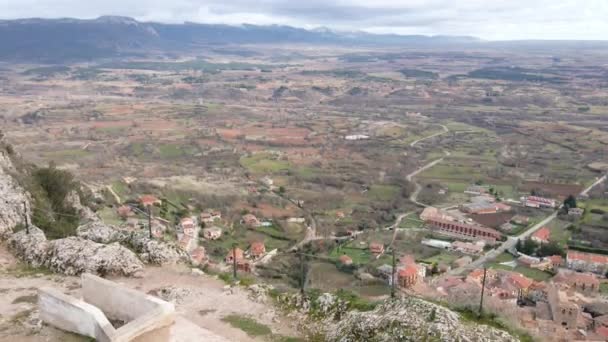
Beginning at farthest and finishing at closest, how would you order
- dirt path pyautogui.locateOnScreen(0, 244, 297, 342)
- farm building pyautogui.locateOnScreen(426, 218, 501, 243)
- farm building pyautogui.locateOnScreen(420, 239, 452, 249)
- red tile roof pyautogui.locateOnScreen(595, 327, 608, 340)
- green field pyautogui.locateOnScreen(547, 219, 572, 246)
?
farm building pyautogui.locateOnScreen(426, 218, 501, 243), green field pyautogui.locateOnScreen(547, 219, 572, 246), farm building pyautogui.locateOnScreen(420, 239, 452, 249), red tile roof pyautogui.locateOnScreen(595, 327, 608, 340), dirt path pyautogui.locateOnScreen(0, 244, 297, 342)

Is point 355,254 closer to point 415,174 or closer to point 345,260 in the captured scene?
point 345,260

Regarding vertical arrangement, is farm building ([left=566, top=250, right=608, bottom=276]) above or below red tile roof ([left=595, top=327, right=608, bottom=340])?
below

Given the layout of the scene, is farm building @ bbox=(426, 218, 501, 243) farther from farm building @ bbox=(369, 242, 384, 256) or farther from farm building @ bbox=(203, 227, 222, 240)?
farm building @ bbox=(203, 227, 222, 240)

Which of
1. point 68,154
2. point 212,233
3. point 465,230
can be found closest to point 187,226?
point 212,233

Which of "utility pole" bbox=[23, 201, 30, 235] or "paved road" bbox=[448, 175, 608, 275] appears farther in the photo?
"paved road" bbox=[448, 175, 608, 275]

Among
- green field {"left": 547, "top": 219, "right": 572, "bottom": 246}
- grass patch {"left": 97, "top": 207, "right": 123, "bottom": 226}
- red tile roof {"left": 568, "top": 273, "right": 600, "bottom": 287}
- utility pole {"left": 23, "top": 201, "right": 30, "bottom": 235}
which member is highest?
utility pole {"left": 23, "top": 201, "right": 30, "bottom": 235}

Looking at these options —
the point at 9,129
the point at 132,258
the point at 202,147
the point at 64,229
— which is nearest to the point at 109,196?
the point at 64,229

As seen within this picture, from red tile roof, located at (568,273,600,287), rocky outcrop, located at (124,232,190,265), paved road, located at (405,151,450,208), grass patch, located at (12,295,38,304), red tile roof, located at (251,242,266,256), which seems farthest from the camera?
paved road, located at (405,151,450,208)

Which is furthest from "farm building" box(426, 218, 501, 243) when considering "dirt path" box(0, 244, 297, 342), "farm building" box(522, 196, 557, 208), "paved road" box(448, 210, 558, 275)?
"dirt path" box(0, 244, 297, 342)
